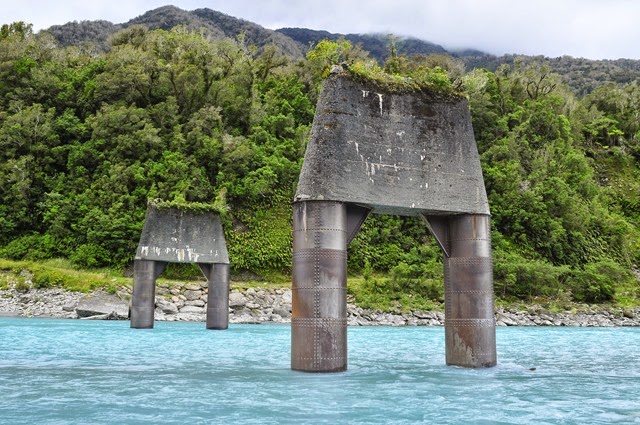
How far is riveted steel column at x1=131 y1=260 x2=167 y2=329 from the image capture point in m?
31.2

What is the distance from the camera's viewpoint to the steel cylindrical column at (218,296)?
32.3m

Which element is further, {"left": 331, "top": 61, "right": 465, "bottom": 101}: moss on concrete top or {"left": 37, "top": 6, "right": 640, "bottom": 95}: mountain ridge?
{"left": 37, "top": 6, "right": 640, "bottom": 95}: mountain ridge

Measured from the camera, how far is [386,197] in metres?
14.8

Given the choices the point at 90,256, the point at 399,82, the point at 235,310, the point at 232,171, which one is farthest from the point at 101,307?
the point at 399,82

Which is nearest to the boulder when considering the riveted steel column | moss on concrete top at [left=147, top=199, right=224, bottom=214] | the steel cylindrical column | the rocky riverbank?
the rocky riverbank

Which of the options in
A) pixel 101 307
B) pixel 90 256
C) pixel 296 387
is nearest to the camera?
pixel 296 387

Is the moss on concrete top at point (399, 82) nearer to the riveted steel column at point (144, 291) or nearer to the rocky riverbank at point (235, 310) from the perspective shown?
the riveted steel column at point (144, 291)

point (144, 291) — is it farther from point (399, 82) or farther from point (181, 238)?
point (399, 82)

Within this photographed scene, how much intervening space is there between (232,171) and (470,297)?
45229 millimetres

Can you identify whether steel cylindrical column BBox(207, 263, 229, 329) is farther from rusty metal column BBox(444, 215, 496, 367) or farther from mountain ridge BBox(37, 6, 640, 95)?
mountain ridge BBox(37, 6, 640, 95)

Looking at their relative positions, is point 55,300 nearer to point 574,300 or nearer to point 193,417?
point 193,417

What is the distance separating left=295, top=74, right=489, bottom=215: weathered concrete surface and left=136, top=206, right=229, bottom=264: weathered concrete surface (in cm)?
1864

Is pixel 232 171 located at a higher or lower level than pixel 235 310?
higher

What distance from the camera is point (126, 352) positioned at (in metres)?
19.9
